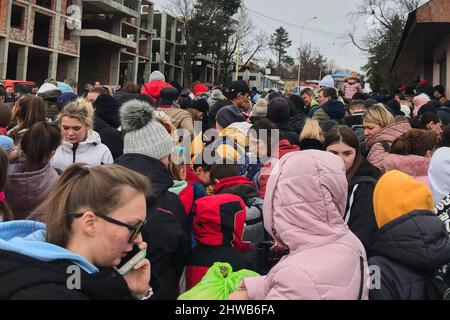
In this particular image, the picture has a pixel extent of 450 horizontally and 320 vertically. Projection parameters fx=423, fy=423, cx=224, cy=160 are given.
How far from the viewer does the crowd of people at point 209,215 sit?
182 centimetres

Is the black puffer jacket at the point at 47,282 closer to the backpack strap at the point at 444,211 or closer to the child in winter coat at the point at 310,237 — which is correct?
the child in winter coat at the point at 310,237

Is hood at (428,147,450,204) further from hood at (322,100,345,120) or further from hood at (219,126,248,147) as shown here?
hood at (322,100,345,120)

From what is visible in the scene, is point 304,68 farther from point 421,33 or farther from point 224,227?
point 224,227

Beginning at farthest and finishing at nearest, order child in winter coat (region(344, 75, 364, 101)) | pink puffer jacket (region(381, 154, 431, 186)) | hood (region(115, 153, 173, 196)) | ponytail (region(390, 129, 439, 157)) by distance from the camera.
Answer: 1. child in winter coat (region(344, 75, 364, 101))
2. ponytail (region(390, 129, 439, 157))
3. pink puffer jacket (region(381, 154, 431, 186))
4. hood (region(115, 153, 173, 196))

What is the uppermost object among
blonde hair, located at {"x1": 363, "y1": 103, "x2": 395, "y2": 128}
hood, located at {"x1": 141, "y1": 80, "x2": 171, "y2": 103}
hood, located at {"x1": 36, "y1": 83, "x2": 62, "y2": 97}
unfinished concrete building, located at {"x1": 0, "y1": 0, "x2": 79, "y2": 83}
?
unfinished concrete building, located at {"x1": 0, "y1": 0, "x2": 79, "y2": 83}

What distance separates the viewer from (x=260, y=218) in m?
3.46

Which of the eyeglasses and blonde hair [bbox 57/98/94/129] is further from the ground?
blonde hair [bbox 57/98/94/129]

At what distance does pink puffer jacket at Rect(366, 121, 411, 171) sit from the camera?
Answer: 15.9ft

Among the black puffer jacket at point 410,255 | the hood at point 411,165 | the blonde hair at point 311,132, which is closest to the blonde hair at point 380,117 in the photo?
the blonde hair at point 311,132

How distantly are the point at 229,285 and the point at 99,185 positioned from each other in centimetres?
95

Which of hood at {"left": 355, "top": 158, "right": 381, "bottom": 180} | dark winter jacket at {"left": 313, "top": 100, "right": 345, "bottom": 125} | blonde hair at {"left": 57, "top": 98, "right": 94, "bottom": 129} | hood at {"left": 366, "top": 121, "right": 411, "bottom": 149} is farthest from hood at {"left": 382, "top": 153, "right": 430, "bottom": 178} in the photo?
dark winter jacket at {"left": 313, "top": 100, "right": 345, "bottom": 125}

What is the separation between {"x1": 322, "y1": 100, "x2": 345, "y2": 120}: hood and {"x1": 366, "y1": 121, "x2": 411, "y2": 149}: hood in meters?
2.05

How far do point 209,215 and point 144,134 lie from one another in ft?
2.85

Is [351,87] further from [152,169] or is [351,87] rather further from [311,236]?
[311,236]
